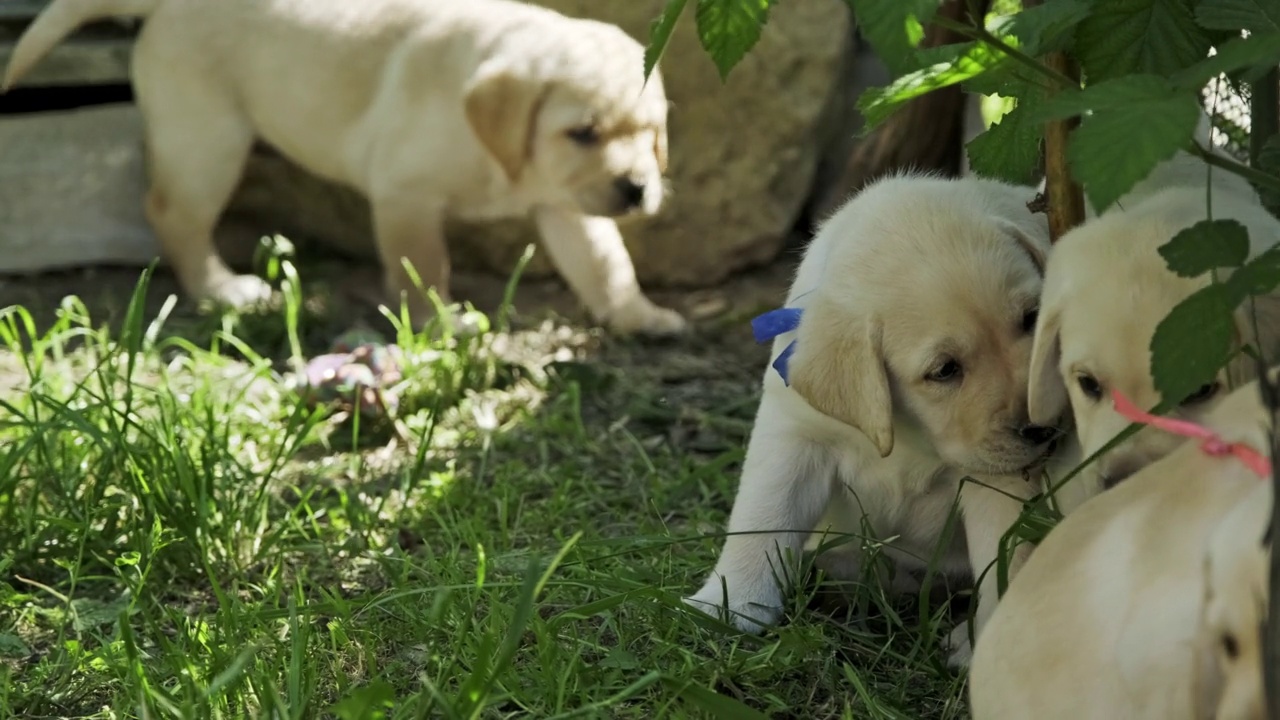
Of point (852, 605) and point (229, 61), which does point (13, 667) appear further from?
point (229, 61)

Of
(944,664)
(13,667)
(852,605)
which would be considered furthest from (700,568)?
(13,667)

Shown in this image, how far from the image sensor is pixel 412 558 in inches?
104

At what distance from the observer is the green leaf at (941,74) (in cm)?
167

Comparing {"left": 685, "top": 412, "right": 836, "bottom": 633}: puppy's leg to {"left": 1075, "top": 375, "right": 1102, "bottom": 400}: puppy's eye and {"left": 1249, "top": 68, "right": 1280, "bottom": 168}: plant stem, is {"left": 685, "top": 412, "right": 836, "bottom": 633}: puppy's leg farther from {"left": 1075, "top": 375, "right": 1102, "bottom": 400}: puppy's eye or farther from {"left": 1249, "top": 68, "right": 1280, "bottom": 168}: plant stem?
{"left": 1249, "top": 68, "right": 1280, "bottom": 168}: plant stem

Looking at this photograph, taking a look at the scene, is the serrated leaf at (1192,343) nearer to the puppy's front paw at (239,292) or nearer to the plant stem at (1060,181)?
the plant stem at (1060,181)

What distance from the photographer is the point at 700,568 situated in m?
2.57

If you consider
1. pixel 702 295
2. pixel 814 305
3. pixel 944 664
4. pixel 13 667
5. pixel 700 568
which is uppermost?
pixel 814 305

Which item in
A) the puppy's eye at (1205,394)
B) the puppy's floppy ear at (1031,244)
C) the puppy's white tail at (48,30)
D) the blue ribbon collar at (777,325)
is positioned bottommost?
the puppy's white tail at (48,30)

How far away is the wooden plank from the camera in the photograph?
5270 millimetres

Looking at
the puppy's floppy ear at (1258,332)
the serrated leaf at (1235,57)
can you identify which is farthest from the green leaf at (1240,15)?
the puppy's floppy ear at (1258,332)

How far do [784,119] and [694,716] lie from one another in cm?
346

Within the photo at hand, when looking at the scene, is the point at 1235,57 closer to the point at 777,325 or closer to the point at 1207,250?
the point at 1207,250

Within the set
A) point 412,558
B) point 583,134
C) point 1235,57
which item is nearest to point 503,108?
point 583,134

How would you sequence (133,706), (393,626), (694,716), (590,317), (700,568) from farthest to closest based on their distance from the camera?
1. (590,317)
2. (700,568)
3. (393,626)
4. (133,706)
5. (694,716)
